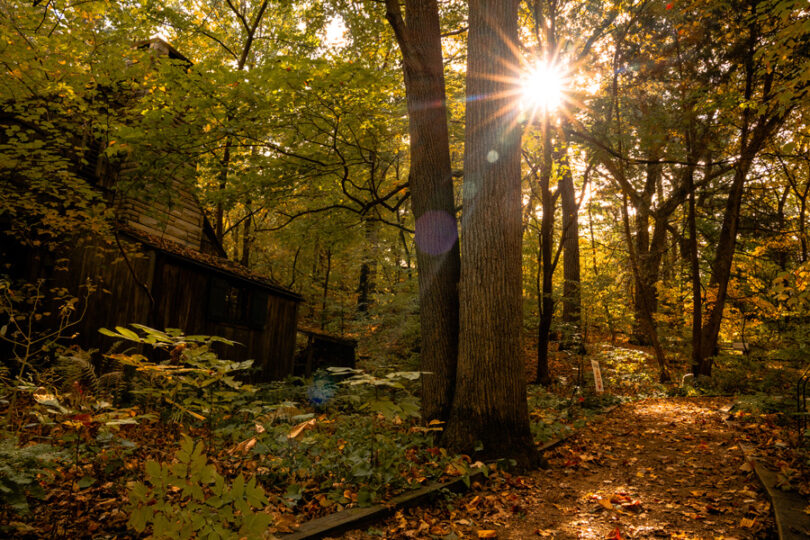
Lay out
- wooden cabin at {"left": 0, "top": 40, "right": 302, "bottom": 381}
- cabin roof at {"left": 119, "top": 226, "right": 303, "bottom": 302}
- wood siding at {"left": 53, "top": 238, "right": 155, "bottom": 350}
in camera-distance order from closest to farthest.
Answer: wooden cabin at {"left": 0, "top": 40, "right": 302, "bottom": 381}, wood siding at {"left": 53, "top": 238, "right": 155, "bottom": 350}, cabin roof at {"left": 119, "top": 226, "right": 303, "bottom": 302}

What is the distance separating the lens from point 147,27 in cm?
1370

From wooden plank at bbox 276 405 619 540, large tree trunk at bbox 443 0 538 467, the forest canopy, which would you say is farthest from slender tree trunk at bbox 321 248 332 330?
wooden plank at bbox 276 405 619 540

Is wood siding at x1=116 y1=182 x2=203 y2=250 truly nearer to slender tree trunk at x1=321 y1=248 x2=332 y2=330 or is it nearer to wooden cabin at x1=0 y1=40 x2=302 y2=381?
wooden cabin at x1=0 y1=40 x2=302 y2=381

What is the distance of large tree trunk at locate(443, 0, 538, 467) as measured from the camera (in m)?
4.64

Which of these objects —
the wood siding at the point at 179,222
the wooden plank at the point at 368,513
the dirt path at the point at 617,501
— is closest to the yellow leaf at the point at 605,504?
the dirt path at the point at 617,501

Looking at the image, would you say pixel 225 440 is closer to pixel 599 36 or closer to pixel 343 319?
pixel 599 36

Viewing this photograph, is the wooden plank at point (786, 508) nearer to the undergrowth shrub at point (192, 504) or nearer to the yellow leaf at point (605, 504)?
the yellow leaf at point (605, 504)

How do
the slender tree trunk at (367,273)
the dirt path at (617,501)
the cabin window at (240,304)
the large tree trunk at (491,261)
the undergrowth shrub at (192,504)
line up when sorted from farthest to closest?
the slender tree trunk at (367,273) < the cabin window at (240,304) < the large tree trunk at (491,261) < the dirt path at (617,501) < the undergrowth shrub at (192,504)

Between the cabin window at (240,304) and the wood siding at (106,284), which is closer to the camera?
the wood siding at (106,284)

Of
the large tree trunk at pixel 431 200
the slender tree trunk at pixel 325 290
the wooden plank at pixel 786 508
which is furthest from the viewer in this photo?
the slender tree trunk at pixel 325 290

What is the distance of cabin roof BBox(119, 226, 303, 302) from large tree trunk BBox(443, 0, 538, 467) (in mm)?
8187

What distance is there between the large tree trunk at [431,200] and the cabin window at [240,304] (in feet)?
29.3

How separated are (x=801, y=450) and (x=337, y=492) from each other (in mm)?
4470

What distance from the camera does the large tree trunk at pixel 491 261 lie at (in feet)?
15.2
